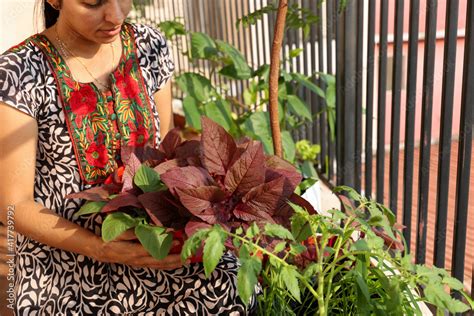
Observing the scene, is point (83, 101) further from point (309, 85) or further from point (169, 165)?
point (309, 85)

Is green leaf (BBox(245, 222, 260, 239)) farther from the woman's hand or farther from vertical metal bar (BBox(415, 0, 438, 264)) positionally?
vertical metal bar (BBox(415, 0, 438, 264))

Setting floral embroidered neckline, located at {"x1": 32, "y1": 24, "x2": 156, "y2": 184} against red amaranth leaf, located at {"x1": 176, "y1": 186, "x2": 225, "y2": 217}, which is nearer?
red amaranth leaf, located at {"x1": 176, "y1": 186, "x2": 225, "y2": 217}

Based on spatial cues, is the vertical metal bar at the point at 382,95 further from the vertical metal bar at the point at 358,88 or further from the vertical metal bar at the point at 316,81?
the vertical metal bar at the point at 316,81

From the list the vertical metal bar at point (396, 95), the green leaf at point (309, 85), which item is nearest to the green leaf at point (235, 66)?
the green leaf at point (309, 85)

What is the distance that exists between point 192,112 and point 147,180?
1.60 metres

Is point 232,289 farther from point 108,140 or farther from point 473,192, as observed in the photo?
point 473,192

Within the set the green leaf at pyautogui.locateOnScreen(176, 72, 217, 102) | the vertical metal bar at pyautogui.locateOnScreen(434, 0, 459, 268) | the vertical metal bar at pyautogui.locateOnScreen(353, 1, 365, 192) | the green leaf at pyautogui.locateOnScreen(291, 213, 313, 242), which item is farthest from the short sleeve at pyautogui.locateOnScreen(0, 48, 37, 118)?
the green leaf at pyautogui.locateOnScreen(176, 72, 217, 102)

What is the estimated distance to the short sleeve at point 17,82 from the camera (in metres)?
1.35

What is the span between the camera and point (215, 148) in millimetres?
1190

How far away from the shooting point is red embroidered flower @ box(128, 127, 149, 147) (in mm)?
1530

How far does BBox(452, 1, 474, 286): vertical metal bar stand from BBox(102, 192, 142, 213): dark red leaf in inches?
36.8

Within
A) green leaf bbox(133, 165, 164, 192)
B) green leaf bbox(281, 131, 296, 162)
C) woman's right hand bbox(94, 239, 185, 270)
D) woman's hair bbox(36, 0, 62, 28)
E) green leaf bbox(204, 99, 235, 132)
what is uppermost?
woman's hair bbox(36, 0, 62, 28)

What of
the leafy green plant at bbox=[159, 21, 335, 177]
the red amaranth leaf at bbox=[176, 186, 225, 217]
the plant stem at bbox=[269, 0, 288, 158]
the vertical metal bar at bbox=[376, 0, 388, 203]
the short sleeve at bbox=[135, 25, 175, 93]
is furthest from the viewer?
the leafy green plant at bbox=[159, 21, 335, 177]

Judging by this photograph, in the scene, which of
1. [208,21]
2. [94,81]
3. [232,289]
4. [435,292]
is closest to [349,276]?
[435,292]
